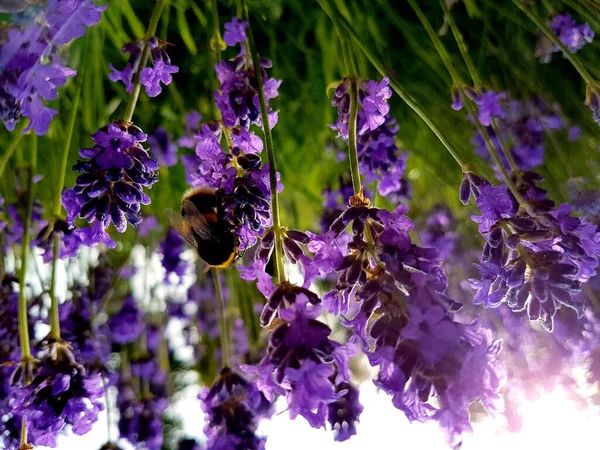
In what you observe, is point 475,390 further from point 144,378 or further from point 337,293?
point 144,378

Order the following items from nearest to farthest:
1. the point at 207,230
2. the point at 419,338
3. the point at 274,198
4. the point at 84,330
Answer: the point at 419,338, the point at 274,198, the point at 207,230, the point at 84,330

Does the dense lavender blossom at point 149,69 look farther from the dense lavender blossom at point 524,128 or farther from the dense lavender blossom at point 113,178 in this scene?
the dense lavender blossom at point 524,128

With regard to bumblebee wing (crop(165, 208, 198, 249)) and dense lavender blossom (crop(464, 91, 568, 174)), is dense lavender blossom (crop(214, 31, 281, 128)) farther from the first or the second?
dense lavender blossom (crop(464, 91, 568, 174))

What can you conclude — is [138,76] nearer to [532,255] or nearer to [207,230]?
[207,230]

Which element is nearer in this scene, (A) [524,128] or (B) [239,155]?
(B) [239,155]

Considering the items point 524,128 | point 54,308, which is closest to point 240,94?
point 54,308

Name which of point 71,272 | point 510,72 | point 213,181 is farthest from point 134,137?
point 510,72

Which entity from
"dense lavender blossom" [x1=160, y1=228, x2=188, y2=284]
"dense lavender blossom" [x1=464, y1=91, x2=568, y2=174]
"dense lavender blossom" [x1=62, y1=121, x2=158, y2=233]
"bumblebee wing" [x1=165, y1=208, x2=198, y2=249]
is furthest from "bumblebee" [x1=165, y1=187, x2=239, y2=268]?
"dense lavender blossom" [x1=464, y1=91, x2=568, y2=174]

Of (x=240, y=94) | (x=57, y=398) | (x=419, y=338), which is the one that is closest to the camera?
(x=419, y=338)
